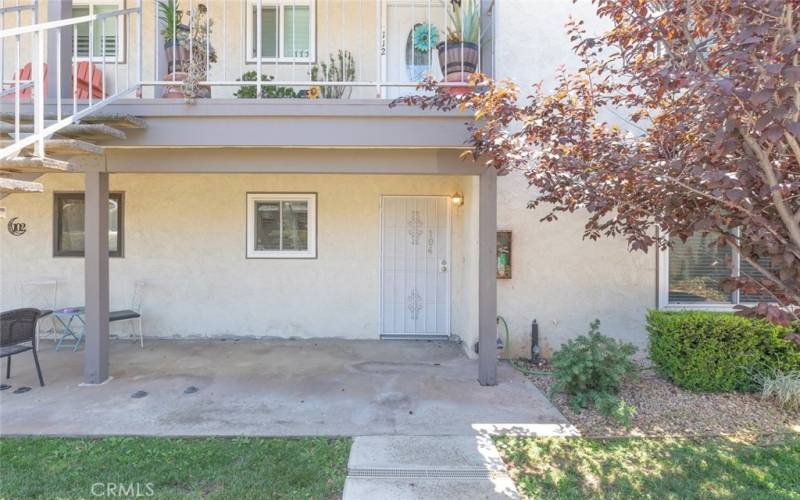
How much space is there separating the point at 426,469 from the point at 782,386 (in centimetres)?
379

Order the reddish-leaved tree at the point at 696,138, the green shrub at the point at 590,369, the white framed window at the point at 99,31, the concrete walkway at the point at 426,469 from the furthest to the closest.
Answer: the white framed window at the point at 99,31 < the green shrub at the point at 590,369 < the concrete walkway at the point at 426,469 < the reddish-leaved tree at the point at 696,138

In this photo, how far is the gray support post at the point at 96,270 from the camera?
4.70 m

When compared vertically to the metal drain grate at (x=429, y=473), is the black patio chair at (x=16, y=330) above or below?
above

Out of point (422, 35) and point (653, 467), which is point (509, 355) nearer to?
point (653, 467)

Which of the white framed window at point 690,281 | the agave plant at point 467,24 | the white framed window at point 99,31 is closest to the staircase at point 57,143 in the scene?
the white framed window at point 99,31

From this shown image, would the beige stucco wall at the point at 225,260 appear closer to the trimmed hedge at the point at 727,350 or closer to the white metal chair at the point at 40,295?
the white metal chair at the point at 40,295

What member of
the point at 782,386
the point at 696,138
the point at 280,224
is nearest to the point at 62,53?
the point at 280,224

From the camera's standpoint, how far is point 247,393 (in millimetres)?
4648

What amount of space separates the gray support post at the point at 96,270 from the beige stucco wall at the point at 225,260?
2054 millimetres

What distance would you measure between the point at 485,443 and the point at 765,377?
10.7 feet

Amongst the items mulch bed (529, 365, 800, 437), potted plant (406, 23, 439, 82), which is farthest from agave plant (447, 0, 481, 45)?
mulch bed (529, 365, 800, 437)

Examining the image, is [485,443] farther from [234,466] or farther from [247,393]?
[247,393]

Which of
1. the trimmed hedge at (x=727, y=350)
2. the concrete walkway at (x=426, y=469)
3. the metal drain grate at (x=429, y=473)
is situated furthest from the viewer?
the trimmed hedge at (x=727, y=350)

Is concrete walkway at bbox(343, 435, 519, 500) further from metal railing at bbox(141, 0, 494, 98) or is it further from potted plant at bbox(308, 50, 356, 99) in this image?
metal railing at bbox(141, 0, 494, 98)
